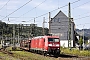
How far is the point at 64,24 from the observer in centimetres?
9900

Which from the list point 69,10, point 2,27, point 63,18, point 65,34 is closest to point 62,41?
point 65,34

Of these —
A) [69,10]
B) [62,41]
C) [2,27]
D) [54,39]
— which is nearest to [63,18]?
[62,41]

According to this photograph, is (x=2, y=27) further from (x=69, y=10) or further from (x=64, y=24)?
(x=69, y=10)

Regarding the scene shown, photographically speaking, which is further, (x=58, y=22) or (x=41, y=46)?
(x=58, y=22)

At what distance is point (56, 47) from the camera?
37188mm

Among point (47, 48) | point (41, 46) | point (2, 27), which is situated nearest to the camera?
point (47, 48)

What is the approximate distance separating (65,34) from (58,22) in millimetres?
5949

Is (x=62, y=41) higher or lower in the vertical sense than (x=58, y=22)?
lower

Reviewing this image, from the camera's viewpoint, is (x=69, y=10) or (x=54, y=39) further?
(x=69, y=10)

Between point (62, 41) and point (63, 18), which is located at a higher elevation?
point (63, 18)

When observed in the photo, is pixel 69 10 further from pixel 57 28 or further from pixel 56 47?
pixel 57 28

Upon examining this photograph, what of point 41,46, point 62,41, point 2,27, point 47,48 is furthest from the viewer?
point 2,27

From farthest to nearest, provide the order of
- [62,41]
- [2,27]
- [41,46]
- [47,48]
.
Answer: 1. [2,27]
2. [62,41]
3. [41,46]
4. [47,48]

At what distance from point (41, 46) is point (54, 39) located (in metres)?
4.35
